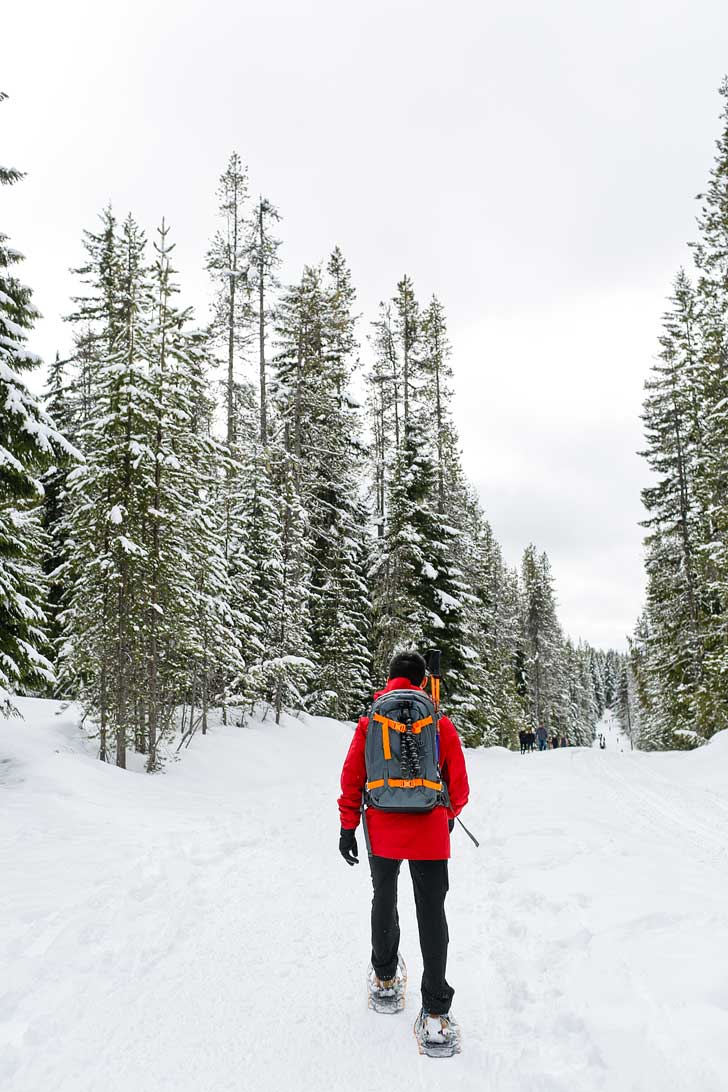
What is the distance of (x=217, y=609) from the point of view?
1723 cm

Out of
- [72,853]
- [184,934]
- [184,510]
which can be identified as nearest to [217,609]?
[184,510]

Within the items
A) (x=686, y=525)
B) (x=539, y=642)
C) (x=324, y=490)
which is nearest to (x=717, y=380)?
(x=686, y=525)

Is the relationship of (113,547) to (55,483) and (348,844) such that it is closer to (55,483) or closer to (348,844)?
(348,844)

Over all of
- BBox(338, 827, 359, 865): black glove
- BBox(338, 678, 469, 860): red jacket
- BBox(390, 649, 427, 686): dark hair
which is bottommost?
BBox(338, 827, 359, 865): black glove

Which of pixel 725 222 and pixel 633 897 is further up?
pixel 725 222

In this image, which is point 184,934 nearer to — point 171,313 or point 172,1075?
point 172,1075

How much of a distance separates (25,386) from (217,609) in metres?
8.81

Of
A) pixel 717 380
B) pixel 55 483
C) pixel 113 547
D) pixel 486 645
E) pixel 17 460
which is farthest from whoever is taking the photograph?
pixel 486 645

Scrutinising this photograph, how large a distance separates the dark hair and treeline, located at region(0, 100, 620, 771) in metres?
7.25

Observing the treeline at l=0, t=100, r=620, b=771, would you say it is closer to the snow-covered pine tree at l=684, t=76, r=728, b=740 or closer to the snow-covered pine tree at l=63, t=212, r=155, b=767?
the snow-covered pine tree at l=63, t=212, r=155, b=767

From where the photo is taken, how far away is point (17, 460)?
9344 mm

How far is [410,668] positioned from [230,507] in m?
19.2

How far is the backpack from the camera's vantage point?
12.8ft

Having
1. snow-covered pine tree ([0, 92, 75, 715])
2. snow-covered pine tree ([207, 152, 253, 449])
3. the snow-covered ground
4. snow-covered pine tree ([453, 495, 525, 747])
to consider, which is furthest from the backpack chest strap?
snow-covered pine tree ([207, 152, 253, 449])
